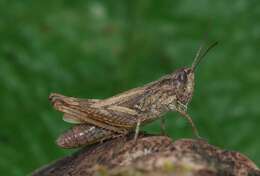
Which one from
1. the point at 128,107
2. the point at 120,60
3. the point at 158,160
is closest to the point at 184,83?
the point at 128,107

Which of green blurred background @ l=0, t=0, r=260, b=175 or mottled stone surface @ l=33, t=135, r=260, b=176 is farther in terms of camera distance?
green blurred background @ l=0, t=0, r=260, b=175

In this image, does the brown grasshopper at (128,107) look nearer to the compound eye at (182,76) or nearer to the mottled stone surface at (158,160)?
the compound eye at (182,76)

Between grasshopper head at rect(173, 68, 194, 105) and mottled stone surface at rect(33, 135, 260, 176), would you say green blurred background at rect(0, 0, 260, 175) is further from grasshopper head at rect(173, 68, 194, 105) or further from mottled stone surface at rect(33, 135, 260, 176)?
mottled stone surface at rect(33, 135, 260, 176)

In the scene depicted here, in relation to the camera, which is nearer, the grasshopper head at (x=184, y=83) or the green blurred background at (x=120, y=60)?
the grasshopper head at (x=184, y=83)

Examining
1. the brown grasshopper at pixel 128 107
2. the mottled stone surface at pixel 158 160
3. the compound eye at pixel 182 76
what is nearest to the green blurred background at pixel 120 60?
the brown grasshopper at pixel 128 107

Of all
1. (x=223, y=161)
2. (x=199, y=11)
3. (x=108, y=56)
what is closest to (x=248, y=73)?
(x=199, y=11)

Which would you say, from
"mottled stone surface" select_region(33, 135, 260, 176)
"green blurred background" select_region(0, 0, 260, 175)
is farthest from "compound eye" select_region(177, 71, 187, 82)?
"green blurred background" select_region(0, 0, 260, 175)

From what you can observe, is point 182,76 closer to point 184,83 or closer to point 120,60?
point 184,83
